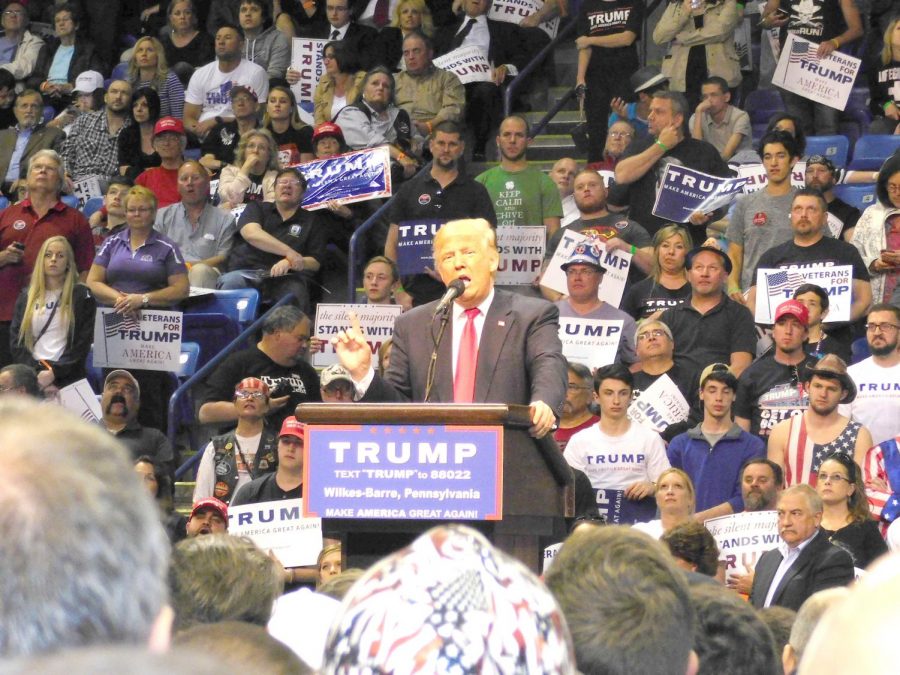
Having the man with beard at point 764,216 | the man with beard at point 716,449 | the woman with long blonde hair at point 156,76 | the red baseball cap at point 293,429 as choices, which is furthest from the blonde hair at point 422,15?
the man with beard at point 716,449

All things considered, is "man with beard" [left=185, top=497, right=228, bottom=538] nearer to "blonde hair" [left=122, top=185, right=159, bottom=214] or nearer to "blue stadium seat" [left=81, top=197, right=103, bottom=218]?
"blonde hair" [left=122, top=185, right=159, bottom=214]

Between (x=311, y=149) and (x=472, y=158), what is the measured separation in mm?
1428

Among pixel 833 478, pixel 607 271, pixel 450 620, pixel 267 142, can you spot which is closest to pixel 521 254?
pixel 607 271

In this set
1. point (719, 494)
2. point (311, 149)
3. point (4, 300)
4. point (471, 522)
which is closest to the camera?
point (471, 522)

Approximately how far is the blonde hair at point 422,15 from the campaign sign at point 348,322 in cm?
411

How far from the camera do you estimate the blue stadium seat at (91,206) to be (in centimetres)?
1386

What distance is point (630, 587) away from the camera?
2221 millimetres

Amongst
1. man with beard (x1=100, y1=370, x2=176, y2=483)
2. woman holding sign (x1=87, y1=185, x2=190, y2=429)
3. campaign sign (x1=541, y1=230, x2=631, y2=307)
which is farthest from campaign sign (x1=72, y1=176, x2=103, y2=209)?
campaign sign (x1=541, y1=230, x2=631, y2=307)

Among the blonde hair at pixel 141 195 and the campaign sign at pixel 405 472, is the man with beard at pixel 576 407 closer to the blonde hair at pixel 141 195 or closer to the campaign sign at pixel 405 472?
the blonde hair at pixel 141 195

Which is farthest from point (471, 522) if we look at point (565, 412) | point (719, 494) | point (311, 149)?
point (311, 149)

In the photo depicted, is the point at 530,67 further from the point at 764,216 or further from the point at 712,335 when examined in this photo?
the point at 712,335

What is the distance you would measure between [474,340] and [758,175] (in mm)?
6742

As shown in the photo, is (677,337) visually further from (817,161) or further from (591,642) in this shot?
(591,642)

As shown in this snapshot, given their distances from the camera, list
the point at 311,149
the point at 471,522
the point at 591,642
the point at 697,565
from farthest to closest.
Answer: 1. the point at 311,149
2. the point at 697,565
3. the point at 471,522
4. the point at 591,642
